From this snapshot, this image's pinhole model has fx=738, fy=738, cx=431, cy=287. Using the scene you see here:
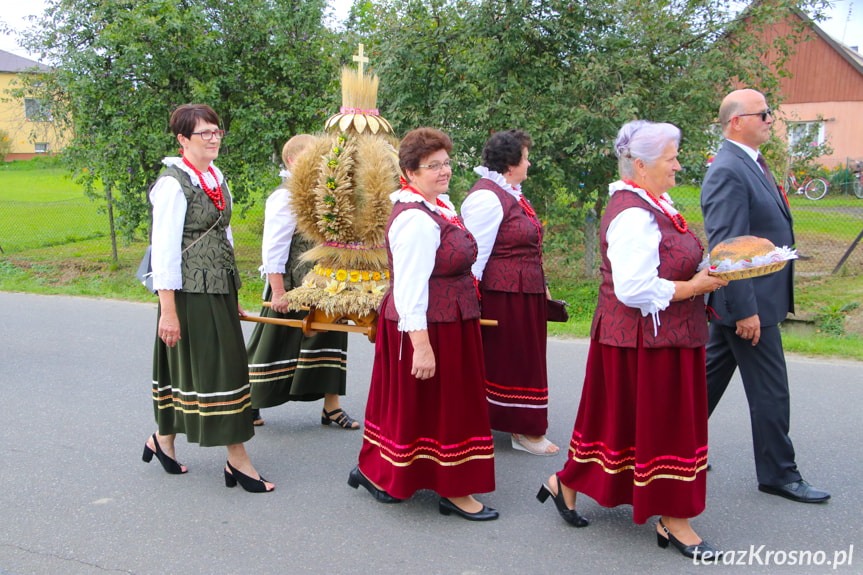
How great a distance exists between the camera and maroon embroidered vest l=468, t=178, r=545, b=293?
14.2 ft

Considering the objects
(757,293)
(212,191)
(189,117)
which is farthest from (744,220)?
(189,117)

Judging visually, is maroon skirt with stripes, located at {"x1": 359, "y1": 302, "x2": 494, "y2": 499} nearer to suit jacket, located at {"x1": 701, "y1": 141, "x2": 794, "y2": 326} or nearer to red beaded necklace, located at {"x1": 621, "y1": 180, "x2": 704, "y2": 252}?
red beaded necklace, located at {"x1": 621, "y1": 180, "x2": 704, "y2": 252}

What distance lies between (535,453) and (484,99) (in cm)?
489

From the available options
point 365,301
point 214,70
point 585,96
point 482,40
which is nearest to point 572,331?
point 585,96

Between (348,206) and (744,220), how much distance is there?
2007 millimetres

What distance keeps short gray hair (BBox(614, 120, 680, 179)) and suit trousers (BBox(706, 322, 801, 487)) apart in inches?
42.4

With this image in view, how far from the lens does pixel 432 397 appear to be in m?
3.60

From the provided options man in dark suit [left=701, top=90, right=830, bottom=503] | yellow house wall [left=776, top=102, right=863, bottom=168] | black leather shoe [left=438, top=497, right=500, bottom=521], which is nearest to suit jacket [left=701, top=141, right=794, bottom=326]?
man in dark suit [left=701, top=90, right=830, bottom=503]

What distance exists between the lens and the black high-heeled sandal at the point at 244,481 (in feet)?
13.1

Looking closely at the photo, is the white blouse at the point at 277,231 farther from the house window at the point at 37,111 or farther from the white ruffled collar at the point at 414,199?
the house window at the point at 37,111

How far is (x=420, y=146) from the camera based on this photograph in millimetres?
3449

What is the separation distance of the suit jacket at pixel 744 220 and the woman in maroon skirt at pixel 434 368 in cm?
121

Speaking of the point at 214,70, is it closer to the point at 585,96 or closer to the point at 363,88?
the point at 585,96

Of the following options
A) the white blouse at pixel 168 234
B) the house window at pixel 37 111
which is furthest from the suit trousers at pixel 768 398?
the house window at pixel 37 111
